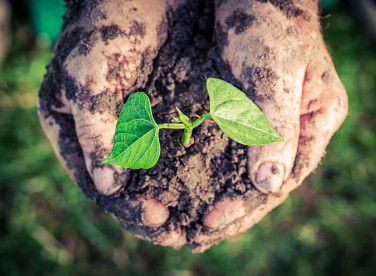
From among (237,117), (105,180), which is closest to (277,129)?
(237,117)

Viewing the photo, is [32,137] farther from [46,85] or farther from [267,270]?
[267,270]

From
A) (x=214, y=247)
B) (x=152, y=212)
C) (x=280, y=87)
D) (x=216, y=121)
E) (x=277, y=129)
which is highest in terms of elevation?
(x=216, y=121)

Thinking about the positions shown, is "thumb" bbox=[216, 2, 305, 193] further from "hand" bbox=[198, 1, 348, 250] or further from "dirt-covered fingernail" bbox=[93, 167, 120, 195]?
"dirt-covered fingernail" bbox=[93, 167, 120, 195]

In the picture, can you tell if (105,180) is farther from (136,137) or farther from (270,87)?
(270,87)

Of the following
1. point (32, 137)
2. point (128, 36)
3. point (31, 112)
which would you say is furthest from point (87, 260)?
point (128, 36)

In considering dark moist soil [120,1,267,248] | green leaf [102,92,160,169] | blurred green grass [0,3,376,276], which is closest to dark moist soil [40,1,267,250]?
dark moist soil [120,1,267,248]

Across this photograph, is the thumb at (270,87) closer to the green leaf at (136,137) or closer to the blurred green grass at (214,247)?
the green leaf at (136,137)

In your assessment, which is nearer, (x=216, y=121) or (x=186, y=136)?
(x=216, y=121)
